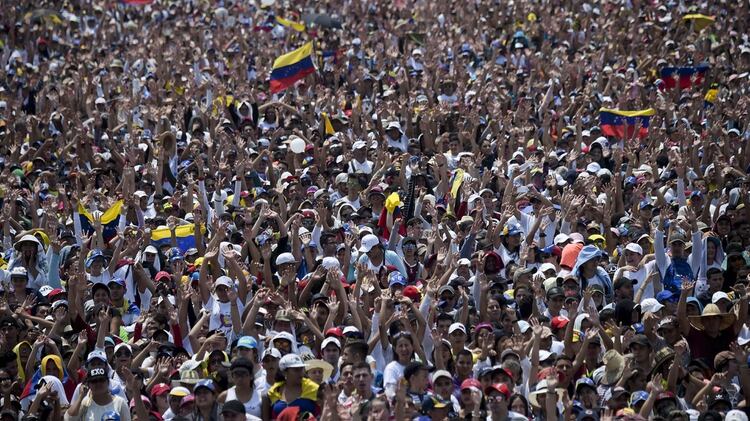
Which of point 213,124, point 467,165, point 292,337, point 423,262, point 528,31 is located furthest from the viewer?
point 528,31

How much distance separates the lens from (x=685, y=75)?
17859 mm

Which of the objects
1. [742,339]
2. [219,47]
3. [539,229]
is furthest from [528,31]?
[742,339]

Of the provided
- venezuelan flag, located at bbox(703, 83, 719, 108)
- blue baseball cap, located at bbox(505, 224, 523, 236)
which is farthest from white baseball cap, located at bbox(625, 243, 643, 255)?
venezuelan flag, located at bbox(703, 83, 719, 108)

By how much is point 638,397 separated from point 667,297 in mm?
2014

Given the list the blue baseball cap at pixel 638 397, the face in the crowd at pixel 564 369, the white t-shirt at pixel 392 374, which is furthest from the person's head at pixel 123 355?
the blue baseball cap at pixel 638 397

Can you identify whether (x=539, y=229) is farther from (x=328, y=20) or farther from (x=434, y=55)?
(x=328, y=20)

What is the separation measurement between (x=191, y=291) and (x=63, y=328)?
100 cm

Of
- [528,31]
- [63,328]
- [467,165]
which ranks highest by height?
[63,328]

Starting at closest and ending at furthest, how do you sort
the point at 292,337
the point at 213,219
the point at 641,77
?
the point at 292,337, the point at 213,219, the point at 641,77

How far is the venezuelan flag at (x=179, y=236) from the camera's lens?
1262cm

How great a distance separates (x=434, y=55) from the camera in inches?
757

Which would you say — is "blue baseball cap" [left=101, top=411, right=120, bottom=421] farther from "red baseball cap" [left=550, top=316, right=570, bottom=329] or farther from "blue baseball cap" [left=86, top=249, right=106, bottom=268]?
"red baseball cap" [left=550, top=316, right=570, bottom=329]

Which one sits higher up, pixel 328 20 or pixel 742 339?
pixel 742 339

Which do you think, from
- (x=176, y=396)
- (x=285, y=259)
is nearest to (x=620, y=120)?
(x=285, y=259)
